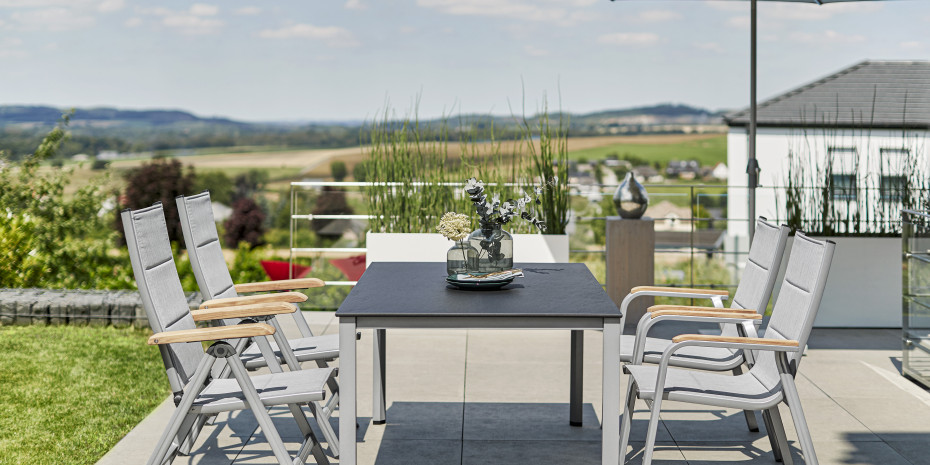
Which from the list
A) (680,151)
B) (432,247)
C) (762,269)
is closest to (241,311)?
(762,269)

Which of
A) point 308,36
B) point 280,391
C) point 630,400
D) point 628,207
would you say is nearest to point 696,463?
point 630,400

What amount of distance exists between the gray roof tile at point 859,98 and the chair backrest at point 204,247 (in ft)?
74.2

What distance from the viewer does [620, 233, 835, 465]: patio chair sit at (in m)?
2.99

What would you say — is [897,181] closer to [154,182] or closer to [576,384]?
[576,384]

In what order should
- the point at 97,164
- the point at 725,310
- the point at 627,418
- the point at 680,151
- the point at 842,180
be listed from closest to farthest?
the point at 627,418
the point at 725,310
the point at 842,180
the point at 97,164
the point at 680,151

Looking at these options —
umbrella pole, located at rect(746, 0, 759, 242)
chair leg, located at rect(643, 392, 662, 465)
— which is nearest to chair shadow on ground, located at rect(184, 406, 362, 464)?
chair leg, located at rect(643, 392, 662, 465)

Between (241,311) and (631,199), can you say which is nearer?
(241,311)

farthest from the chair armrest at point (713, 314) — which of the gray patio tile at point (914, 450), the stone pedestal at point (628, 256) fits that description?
the stone pedestal at point (628, 256)

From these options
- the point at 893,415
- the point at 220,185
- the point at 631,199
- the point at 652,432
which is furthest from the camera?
the point at 220,185

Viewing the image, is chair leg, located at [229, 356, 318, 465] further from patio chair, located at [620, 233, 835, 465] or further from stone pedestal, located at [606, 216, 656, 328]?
stone pedestal, located at [606, 216, 656, 328]

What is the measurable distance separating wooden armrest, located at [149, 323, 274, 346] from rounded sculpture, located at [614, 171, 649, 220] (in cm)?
378

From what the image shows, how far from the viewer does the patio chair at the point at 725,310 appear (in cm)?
345

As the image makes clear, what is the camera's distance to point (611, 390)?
294 cm

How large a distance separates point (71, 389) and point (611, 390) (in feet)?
10.2
